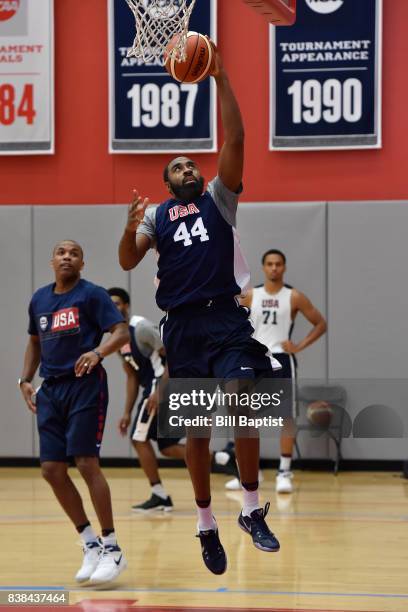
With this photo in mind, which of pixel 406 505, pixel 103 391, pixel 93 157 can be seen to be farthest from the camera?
pixel 93 157

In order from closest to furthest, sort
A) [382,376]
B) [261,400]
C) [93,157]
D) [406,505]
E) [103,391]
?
[261,400] < [103,391] < [406,505] < [382,376] < [93,157]

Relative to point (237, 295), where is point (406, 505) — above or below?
below

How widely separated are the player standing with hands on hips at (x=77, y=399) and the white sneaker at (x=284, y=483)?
141 inches

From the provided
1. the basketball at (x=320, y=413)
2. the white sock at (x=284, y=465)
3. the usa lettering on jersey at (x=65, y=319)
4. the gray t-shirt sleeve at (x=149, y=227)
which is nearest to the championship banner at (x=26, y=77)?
the basketball at (x=320, y=413)

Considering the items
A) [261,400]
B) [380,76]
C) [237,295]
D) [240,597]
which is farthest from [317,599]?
[380,76]

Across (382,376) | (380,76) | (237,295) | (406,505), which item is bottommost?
(406,505)

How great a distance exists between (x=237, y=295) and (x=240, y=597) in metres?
2.06

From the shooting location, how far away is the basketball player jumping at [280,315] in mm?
10688

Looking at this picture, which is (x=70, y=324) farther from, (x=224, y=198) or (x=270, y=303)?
(x=270, y=303)

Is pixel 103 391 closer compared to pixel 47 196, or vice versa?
pixel 103 391

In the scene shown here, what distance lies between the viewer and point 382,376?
1177 cm

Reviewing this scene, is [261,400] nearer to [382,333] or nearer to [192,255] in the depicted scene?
[192,255]

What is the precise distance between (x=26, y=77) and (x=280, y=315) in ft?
14.6

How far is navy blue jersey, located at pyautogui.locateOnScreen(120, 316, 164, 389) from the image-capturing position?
9.12 m
